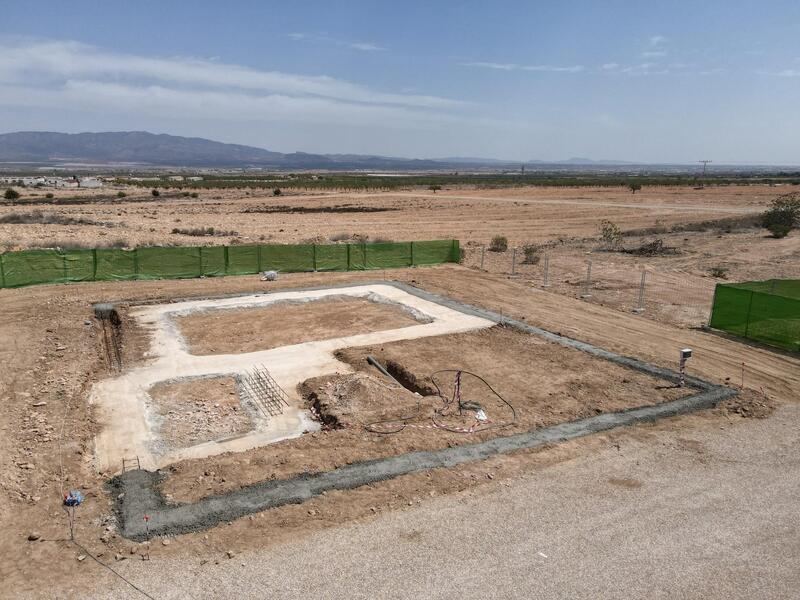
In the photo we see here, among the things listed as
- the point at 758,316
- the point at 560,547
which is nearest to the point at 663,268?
the point at 758,316

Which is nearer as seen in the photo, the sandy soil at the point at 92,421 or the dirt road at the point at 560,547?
the dirt road at the point at 560,547

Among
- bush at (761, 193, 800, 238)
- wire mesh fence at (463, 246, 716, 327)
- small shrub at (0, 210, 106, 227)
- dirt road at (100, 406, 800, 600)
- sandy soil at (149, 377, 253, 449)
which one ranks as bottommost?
sandy soil at (149, 377, 253, 449)

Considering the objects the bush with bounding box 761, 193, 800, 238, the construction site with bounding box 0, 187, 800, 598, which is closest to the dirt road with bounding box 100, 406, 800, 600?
the construction site with bounding box 0, 187, 800, 598

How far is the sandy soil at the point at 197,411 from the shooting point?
1212cm

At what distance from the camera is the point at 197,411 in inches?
523

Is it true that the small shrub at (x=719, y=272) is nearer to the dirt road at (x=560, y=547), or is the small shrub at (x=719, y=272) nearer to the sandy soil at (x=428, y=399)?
the sandy soil at (x=428, y=399)

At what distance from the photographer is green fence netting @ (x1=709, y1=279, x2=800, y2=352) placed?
17594 millimetres

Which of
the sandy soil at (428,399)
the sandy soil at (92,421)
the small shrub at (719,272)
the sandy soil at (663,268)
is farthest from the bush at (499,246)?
the sandy soil at (428,399)

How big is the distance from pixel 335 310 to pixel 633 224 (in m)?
41.6

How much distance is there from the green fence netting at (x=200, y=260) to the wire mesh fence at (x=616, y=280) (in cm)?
433

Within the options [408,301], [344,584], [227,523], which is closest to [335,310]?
[408,301]

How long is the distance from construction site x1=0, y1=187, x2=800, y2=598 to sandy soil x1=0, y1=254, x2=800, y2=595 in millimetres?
53

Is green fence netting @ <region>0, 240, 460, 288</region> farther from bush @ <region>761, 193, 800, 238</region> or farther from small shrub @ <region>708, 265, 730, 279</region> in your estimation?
bush @ <region>761, 193, 800, 238</region>

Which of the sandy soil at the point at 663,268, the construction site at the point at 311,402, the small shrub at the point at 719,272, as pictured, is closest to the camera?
the construction site at the point at 311,402
